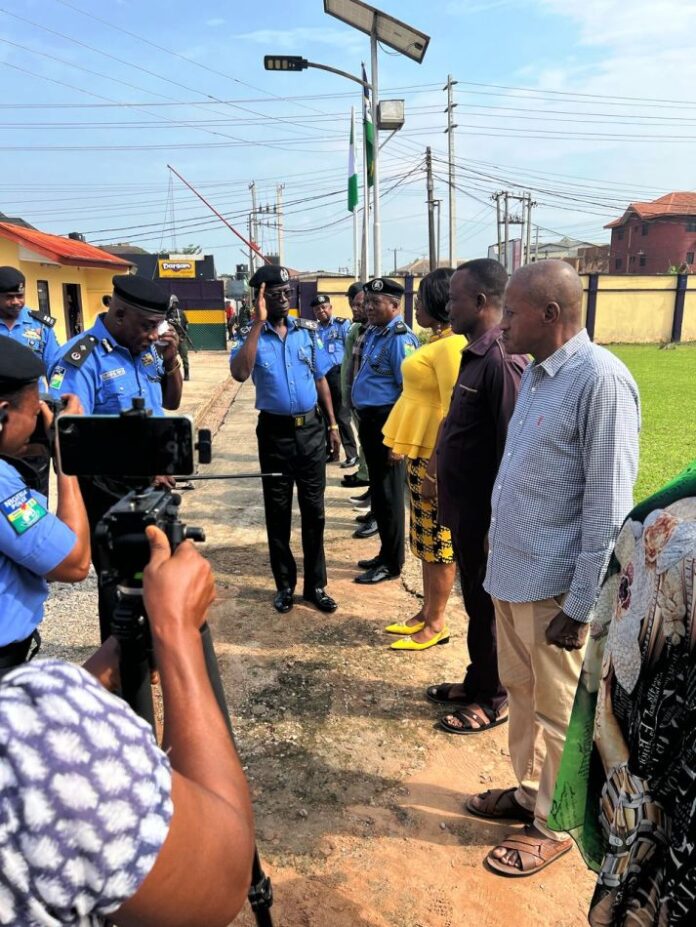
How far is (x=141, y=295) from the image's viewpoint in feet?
10.3

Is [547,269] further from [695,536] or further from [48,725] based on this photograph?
[48,725]

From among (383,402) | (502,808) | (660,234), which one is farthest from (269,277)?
(660,234)

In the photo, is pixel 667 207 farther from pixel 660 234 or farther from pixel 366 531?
pixel 366 531

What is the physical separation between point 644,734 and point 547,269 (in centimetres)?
143

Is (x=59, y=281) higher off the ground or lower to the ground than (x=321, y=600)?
higher

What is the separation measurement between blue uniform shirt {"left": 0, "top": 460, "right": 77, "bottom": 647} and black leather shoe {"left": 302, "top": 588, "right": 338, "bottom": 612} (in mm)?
2386

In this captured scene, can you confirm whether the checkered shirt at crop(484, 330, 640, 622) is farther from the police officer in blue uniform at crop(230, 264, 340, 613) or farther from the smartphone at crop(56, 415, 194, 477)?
the police officer in blue uniform at crop(230, 264, 340, 613)

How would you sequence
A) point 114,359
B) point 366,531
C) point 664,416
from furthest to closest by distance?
point 664,416 < point 366,531 < point 114,359

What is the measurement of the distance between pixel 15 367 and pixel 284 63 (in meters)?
8.49

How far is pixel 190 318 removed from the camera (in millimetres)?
24312

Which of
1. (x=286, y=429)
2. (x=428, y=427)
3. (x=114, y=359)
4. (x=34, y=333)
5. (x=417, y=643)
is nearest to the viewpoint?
(x=114, y=359)

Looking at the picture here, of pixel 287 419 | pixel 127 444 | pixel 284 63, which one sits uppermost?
pixel 284 63

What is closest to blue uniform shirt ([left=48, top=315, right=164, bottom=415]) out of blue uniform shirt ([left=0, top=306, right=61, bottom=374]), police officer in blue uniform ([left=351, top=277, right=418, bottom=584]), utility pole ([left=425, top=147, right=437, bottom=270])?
police officer in blue uniform ([left=351, top=277, right=418, bottom=584])

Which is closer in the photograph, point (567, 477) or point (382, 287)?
point (567, 477)
